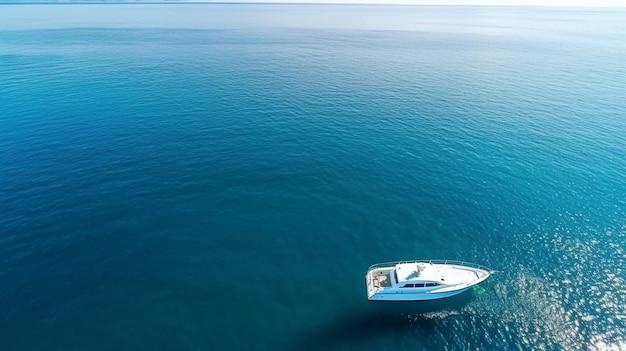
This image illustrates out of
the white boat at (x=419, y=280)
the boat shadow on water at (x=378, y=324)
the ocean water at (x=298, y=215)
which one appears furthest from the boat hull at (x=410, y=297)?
the ocean water at (x=298, y=215)

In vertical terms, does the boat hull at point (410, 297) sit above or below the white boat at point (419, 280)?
below

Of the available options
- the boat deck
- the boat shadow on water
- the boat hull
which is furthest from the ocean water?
the boat deck

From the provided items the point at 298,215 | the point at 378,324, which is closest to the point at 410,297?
the point at 378,324

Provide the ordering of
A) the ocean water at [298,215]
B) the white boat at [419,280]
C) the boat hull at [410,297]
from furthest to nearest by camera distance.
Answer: the boat hull at [410,297], the white boat at [419,280], the ocean water at [298,215]

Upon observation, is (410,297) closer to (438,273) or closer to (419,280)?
(419,280)

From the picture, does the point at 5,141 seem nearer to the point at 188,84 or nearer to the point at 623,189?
the point at 188,84

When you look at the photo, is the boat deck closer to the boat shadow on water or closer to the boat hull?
the boat hull

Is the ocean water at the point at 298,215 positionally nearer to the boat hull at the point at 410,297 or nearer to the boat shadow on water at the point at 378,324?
the boat shadow on water at the point at 378,324

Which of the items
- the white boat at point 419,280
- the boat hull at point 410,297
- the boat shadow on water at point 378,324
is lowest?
the boat shadow on water at point 378,324
